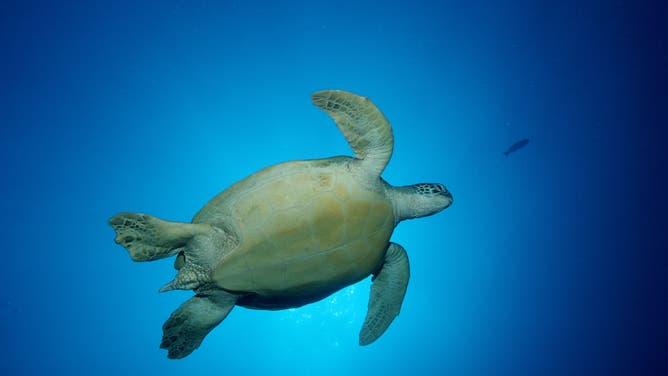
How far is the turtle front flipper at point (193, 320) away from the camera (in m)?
2.35

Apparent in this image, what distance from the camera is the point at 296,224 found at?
2096 millimetres

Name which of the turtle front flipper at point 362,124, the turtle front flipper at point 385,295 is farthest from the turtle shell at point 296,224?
the turtle front flipper at point 385,295

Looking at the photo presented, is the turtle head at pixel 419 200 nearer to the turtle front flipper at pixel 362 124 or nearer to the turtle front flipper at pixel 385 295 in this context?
the turtle front flipper at pixel 385 295

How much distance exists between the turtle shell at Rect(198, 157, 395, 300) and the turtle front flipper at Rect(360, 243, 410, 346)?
0.75 meters

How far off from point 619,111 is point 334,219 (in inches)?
478

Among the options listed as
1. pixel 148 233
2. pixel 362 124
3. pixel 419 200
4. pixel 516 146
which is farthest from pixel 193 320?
pixel 516 146

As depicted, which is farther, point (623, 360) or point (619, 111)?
point (623, 360)

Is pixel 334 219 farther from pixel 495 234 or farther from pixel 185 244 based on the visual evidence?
pixel 495 234

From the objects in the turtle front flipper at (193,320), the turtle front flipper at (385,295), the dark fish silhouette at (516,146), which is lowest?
the turtle front flipper at (385,295)

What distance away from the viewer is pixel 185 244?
Answer: 7.30ft

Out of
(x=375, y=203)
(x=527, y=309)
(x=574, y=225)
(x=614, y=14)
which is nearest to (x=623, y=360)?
(x=527, y=309)

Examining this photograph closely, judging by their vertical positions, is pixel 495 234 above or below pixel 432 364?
above

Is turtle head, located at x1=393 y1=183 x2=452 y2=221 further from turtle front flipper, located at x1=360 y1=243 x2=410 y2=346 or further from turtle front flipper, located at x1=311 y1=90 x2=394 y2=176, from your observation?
turtle front flipper, located at x1=311 y1=90 x2=394 y2=176

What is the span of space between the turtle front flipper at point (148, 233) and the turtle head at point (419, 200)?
1710 mm
